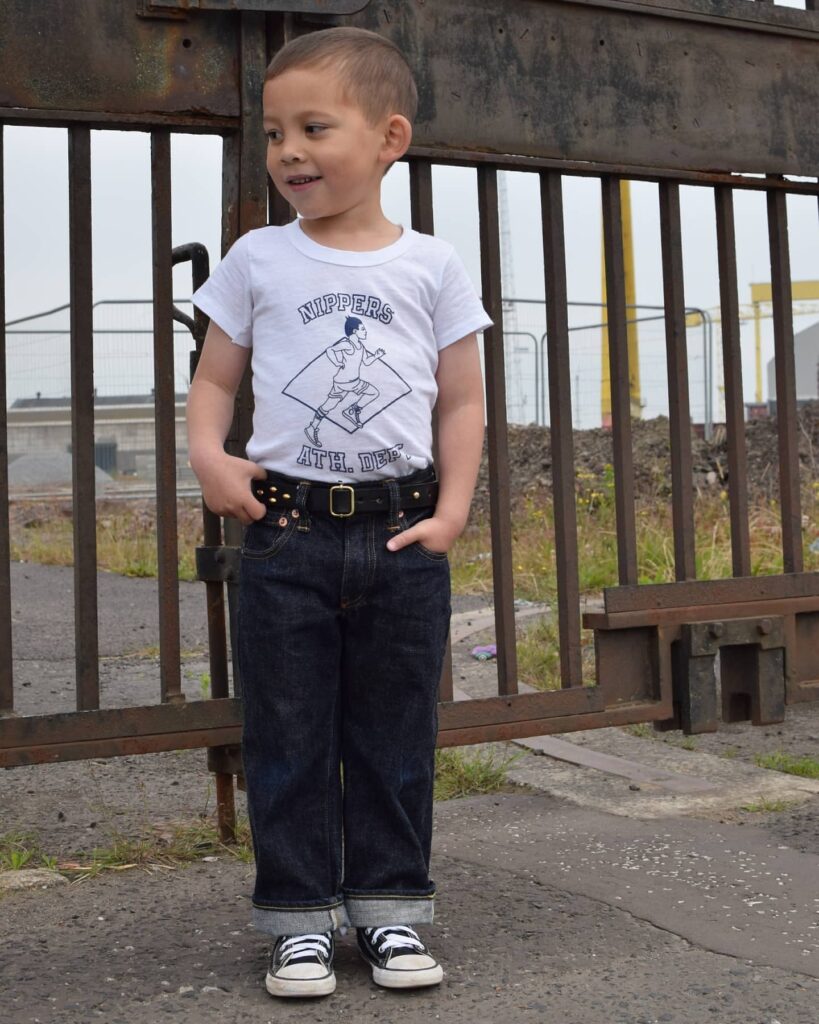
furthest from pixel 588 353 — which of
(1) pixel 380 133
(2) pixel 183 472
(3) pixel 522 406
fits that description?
(1) pixel 380 133

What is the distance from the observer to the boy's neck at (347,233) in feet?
7.36

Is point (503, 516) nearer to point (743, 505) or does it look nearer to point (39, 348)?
point (743, 505)

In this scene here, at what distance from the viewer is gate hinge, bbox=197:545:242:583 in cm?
276

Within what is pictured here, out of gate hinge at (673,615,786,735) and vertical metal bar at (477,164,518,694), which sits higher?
vertical metal bar at (477,164,518,694)

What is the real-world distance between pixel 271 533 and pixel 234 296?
417 millimetres

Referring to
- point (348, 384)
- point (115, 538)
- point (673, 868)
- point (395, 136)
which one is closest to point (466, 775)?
point (673, 868)

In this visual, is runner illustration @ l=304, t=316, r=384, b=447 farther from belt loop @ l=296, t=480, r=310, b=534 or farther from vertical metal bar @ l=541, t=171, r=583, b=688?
vertical metal bar @ l=541, t=171, r=583, b=688

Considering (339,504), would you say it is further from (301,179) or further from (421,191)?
(421,191)

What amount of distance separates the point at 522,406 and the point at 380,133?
1277 cm

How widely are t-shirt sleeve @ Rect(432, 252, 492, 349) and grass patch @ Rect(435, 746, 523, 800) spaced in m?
1.53

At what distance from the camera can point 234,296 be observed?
7.37ft

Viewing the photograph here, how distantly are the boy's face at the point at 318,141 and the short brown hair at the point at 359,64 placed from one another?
0.05 feet

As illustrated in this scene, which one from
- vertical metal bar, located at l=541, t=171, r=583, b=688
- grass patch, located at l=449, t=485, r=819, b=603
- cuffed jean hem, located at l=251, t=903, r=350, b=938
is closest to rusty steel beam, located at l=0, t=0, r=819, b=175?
vertical metal bar, located at l=541, t=171, r=583, b=688

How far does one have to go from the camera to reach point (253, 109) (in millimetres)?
2678
